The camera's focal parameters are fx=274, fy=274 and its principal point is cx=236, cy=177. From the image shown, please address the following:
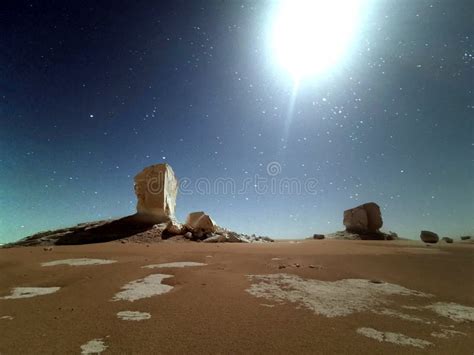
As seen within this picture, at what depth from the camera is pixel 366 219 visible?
35.0 metres

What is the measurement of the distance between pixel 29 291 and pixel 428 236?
30.8 meters

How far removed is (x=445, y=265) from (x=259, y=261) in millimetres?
5384

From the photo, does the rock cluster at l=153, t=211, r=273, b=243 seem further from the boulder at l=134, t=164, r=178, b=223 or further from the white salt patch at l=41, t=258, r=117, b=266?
the white salt patch at l=41, t=258, r=117, b=266

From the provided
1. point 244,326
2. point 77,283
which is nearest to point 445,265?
point 244,326

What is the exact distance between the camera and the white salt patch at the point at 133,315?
3656 millimetres

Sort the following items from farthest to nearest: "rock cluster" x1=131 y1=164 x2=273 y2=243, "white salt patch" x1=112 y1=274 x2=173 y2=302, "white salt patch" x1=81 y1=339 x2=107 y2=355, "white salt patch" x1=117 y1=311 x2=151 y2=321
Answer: "rock cluster" x1=131 y1=164 x2=273 y2=243 < "white salt patch" x1=112 y1=274 x2=173 y2=302 < "white salt patch" x1=117 y1=311 x2=151 y2=321 < "white salt patch" x1=81 y1=339 x2=107 y2=355

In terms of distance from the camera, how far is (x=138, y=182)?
2219 centimetres

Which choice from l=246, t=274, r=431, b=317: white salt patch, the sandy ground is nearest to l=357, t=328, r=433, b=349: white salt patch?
the sandy ground

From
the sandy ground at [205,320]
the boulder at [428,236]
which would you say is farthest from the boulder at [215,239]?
the boulder at [428,236]

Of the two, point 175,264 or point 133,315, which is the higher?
point 175,264

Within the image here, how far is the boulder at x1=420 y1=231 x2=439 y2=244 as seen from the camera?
25.6 metres

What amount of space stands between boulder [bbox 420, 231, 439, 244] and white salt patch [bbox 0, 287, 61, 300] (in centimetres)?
2977

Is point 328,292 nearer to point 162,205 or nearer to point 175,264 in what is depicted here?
point 175,264

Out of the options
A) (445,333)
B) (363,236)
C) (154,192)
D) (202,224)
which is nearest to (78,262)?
(445,333)
